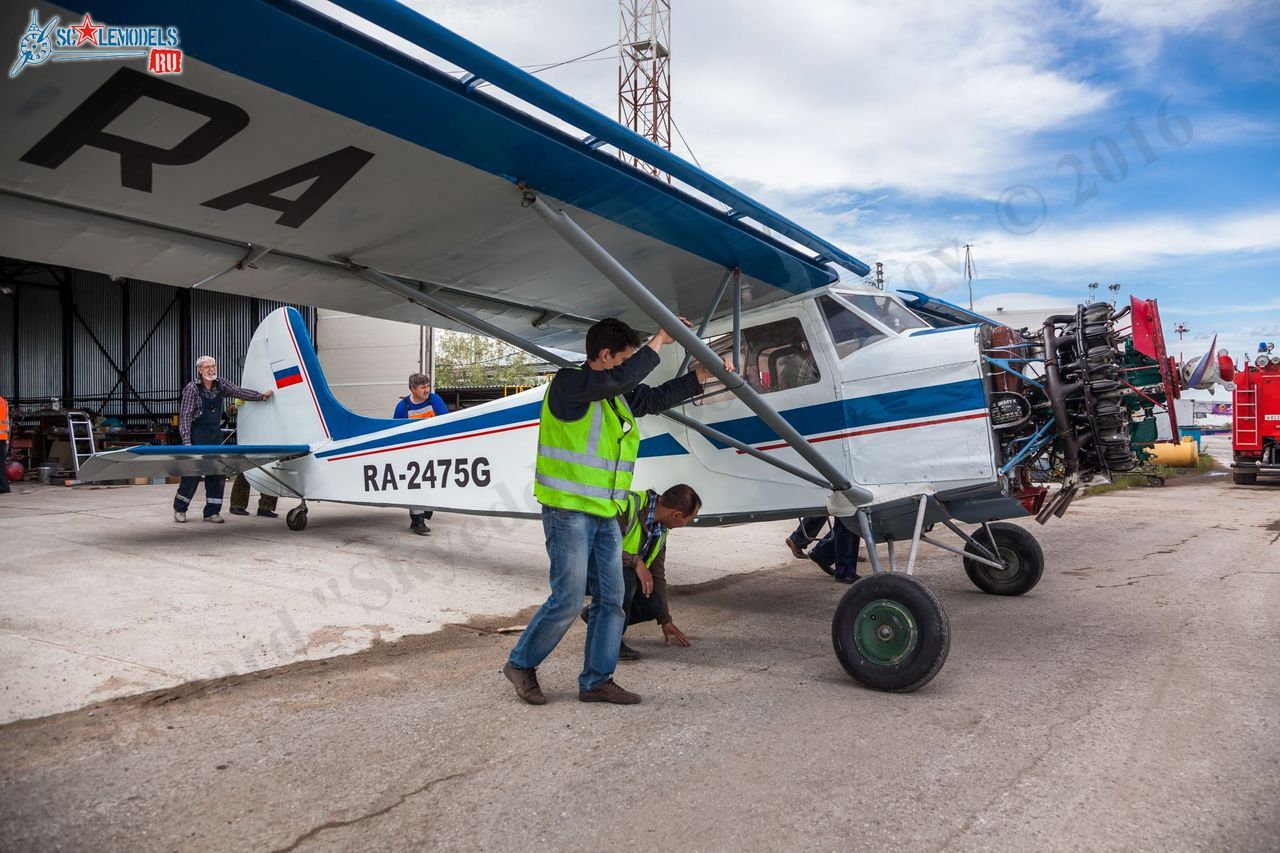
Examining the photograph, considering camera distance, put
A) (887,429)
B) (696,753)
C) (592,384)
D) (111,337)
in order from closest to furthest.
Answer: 1. (696,753)
2. (592,384)
3. (887,429)
4. (111,337)

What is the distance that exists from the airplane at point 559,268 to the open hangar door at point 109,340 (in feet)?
56.3

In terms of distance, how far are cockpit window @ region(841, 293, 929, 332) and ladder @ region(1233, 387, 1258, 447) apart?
47.2ft

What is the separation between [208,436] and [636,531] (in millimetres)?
6654

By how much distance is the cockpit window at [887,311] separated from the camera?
14.6 feet

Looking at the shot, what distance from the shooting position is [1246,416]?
1472 cm

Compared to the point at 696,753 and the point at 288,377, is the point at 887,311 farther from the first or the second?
the point at 288,377

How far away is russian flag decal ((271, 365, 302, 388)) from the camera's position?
303 inches

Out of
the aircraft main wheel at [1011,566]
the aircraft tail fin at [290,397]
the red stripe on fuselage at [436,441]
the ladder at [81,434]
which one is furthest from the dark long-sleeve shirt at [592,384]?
the ladder at [81,434]

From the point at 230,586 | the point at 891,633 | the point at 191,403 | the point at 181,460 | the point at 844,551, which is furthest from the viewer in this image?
the point at 191,403

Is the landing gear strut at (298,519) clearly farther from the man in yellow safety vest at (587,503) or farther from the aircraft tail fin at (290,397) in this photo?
Answer: the man in yellow safety vest at (587,503)

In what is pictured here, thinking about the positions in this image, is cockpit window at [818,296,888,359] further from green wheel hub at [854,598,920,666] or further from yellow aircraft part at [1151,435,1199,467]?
yellow aircraft part at [1151,435,1199,467]

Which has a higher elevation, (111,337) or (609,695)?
(111,337)

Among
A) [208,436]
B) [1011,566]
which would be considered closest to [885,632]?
[1011,566]

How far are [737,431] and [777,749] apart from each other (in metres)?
2.27
